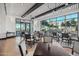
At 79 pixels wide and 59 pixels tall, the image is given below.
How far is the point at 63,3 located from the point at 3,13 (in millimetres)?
1481

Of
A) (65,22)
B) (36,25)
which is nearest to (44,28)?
(36,25)

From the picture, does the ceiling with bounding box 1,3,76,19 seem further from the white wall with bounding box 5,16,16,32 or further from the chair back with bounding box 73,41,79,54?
the chair back with bounding box 73,41,79,54

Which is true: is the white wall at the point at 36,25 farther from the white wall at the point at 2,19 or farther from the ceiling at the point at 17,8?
the white wall at the point at 2,19

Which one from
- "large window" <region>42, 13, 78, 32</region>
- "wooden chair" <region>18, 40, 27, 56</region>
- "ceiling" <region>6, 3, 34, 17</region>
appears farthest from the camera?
"ceiling" <region>6, 3, 34, 17</region>

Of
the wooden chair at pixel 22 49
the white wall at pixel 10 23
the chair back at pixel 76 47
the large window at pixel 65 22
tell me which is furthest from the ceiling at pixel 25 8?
the chair back at pixel 76 47

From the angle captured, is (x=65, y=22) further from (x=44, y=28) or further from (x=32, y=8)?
(x=32, y=8)

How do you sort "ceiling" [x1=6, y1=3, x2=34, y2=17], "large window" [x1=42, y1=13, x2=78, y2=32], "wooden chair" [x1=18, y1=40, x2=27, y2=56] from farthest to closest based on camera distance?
"ceiling" [x1=6, y1=3, x2=34, y2=17] < "large window" [x1=42, y1=13, x2=78, y2=32] < "wooden chair" [x1=18, y1=40, x2=27, y2=56]

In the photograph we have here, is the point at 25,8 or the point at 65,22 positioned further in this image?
the point at 25,8

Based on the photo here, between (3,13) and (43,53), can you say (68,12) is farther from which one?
(3,13)

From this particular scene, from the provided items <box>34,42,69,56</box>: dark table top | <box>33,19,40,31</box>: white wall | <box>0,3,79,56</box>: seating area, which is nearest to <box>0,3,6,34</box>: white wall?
<box>0,3,79,56</box>: seating area

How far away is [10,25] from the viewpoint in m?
3.22

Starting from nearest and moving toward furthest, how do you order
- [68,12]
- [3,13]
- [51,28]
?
[68,12] → [51,28] → [3,13]

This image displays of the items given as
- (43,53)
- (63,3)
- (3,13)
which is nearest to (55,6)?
(63,3)

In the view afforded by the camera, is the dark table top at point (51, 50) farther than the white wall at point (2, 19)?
No
